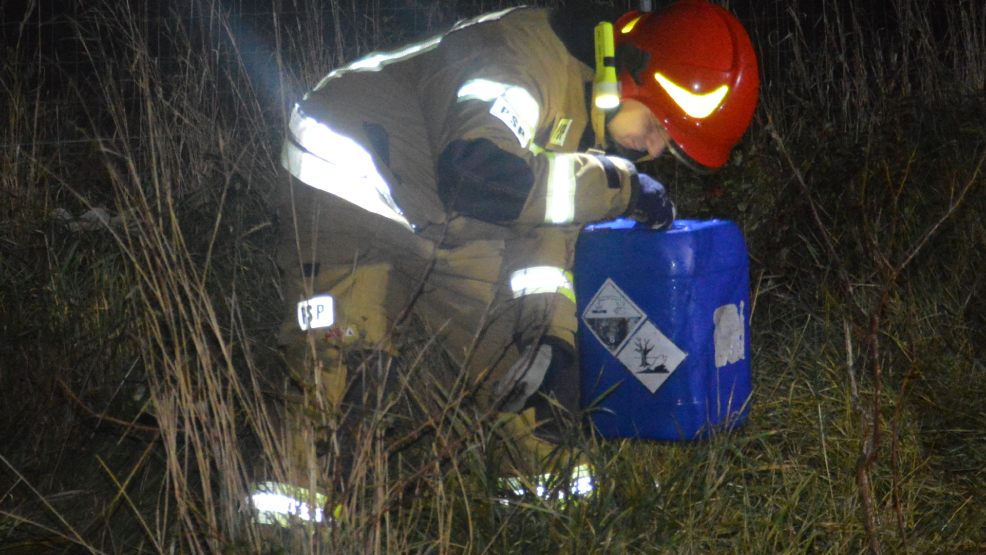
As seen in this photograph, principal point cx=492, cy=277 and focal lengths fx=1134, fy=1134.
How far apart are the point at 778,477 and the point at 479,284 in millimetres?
894

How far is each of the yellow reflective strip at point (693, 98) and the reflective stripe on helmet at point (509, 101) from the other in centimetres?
39

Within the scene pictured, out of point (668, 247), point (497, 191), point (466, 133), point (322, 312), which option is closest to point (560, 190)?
point (497, 191)

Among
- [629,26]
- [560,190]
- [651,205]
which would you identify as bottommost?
[651,205]

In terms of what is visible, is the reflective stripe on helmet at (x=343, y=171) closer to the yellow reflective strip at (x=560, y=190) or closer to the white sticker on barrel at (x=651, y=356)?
the yellow reflective strip at (x=560, y=190)

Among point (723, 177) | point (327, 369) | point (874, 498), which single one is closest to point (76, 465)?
point (327, 369)

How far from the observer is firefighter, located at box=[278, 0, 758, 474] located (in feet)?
8.59

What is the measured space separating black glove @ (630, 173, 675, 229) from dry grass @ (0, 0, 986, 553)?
0.32m

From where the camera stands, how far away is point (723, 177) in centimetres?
415

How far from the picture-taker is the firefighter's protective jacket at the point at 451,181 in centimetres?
256

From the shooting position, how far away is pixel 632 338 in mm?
2930

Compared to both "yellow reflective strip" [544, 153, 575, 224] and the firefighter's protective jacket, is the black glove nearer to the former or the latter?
the firefighter's protective jacket

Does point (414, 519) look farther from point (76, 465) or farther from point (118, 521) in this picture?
point (76, 465)

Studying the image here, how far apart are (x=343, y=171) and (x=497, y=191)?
417mm

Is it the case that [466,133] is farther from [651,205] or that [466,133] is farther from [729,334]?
[729,334]
